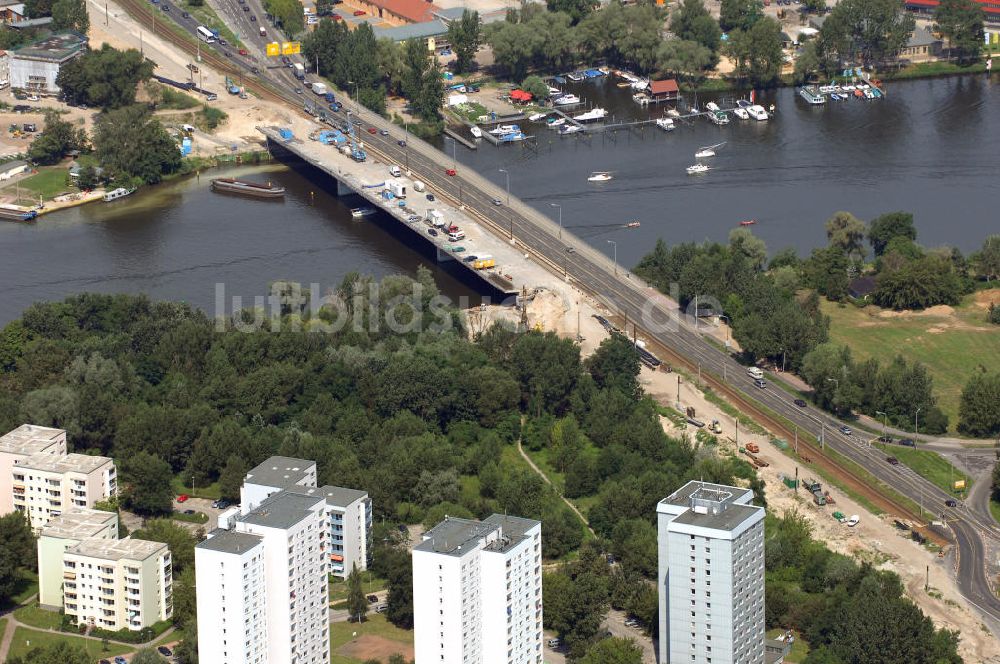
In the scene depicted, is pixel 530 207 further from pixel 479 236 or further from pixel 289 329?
pixel 289 329

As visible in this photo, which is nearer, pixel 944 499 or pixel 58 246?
pixel 944 499

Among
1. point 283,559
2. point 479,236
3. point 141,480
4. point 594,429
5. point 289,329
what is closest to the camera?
point 283,559

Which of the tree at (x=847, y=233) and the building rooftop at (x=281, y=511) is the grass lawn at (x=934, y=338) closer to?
the tree at (x=847, y=233)

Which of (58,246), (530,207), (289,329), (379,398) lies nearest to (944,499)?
(379,398)

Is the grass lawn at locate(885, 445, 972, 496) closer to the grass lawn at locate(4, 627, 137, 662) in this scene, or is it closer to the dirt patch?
the dirt patch

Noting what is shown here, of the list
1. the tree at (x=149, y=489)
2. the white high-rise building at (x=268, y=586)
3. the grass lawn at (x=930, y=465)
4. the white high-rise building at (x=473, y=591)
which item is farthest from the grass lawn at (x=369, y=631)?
the grass lawn at (x=930, y=465)

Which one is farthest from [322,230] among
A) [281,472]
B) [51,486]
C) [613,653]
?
[613,653]

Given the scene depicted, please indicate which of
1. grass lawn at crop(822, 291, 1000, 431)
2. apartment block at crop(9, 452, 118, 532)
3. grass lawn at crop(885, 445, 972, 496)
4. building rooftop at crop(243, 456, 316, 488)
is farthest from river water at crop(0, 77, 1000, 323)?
building rooftop at crop(243, 456, 316, 488)

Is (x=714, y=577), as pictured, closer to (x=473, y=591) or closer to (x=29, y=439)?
(x=473, y=591)
